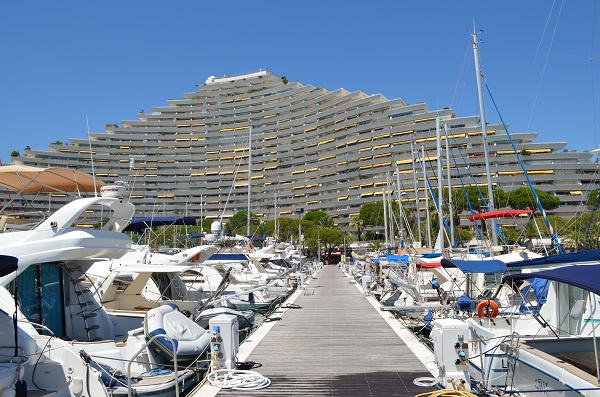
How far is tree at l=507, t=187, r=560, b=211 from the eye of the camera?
3238 inches

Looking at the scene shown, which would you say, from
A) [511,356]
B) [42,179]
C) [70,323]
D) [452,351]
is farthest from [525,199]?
[511,356]

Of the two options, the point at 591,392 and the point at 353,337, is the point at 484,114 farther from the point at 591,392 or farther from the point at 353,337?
the point at 591,392

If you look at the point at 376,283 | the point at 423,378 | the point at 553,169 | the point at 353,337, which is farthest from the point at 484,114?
the point at 553,169

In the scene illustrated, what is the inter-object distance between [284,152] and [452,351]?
114652 millimetres

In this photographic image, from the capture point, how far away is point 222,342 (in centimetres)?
997

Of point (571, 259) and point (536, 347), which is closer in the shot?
point (536, 347)

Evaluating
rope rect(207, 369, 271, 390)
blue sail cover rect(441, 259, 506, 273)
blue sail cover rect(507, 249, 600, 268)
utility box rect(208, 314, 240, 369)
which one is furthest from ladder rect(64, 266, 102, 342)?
blue sail cover rect(507, 249, 600, 268)

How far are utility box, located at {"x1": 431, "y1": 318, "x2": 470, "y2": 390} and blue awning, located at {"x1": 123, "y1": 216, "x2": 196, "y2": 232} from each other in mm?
11423

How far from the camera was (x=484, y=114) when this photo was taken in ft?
86.5

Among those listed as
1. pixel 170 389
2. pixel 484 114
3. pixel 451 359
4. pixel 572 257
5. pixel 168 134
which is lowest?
pixel 170 389

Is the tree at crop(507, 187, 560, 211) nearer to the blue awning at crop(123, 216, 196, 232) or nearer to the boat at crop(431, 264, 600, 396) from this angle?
the blue awning at crop(123, 216, 196, 232)

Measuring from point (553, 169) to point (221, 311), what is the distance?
8839cm

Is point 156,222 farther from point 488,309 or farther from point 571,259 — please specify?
point 571,259

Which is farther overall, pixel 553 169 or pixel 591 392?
pixel 553 169
